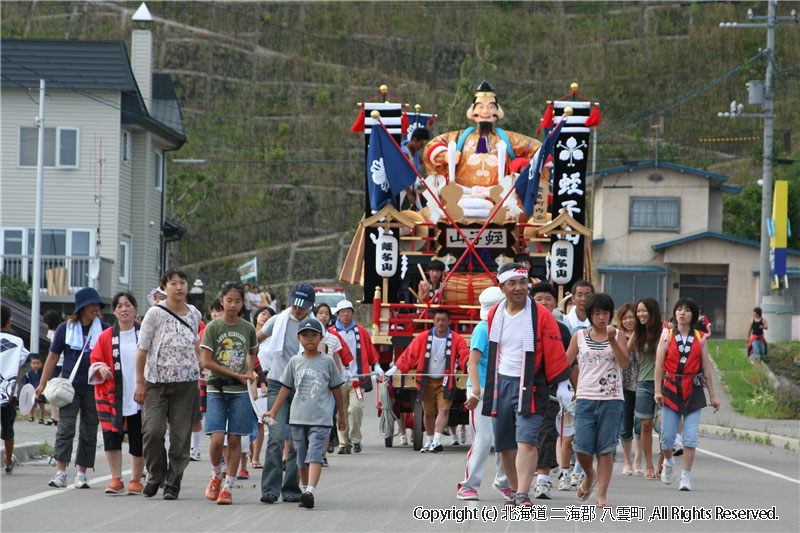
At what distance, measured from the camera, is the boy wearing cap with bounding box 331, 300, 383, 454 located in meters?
15.2

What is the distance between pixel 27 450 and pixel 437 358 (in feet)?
17.7

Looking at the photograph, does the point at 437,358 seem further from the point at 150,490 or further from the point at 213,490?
the point at 150,490

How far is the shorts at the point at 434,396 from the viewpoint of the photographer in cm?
1512

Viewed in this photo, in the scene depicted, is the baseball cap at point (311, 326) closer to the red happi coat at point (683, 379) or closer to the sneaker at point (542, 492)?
the sneaker at point (542, 492)

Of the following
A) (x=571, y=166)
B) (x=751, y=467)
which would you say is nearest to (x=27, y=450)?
(x=571, y=166)

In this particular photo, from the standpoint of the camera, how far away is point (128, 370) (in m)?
10.8

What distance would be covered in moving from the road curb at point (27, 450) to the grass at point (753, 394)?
13515 mm

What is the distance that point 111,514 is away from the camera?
902 centimetres

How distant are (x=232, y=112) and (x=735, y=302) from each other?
38490 millimetres

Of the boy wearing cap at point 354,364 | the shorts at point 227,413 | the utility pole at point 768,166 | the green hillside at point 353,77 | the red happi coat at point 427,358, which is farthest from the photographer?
the green hillside at point 353,77

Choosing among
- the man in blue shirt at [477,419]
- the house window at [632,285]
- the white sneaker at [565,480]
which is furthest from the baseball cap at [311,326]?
the house window at [632,285]

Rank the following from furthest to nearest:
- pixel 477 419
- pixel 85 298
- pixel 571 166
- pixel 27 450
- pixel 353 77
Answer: pixel 353 77 < pixel 571 166 < pixel 27 450 < pixel 85 298 < pixel 477 419

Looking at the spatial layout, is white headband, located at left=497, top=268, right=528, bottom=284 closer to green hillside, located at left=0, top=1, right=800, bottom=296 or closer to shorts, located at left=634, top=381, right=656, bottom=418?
shorts, located at left=634, top=381, right=656, bottom=418

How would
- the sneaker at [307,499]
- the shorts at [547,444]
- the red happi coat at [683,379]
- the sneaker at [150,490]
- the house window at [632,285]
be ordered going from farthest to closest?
1. the house window at [632,285]
2. the red happi coat at [683,379]
3. the shorts at [547,444]
4. the sneaker at [150,490]
5. the sneaker at [307,499]
